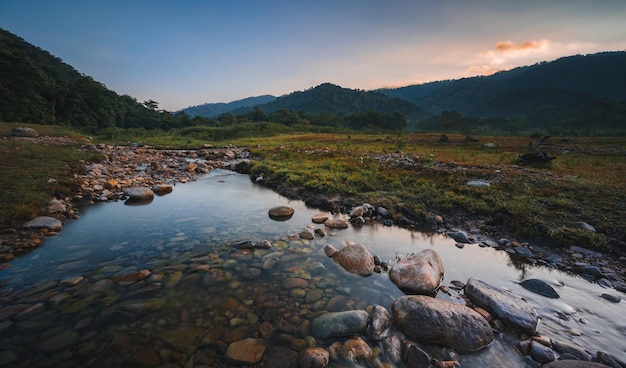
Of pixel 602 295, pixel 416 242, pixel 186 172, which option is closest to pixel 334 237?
pixel 416 242

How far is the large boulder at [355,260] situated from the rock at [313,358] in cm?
221

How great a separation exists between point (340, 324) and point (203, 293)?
247cm

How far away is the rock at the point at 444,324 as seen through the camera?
3682 mm

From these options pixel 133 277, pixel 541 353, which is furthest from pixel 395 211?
pixel 133 277

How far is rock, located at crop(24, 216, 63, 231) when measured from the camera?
6.63 metres

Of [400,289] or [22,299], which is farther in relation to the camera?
[400,289]

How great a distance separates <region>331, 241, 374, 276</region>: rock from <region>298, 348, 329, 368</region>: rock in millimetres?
2208

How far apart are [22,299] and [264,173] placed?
12133 millimetres

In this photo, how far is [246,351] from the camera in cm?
345

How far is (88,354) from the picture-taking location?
10.8 ft

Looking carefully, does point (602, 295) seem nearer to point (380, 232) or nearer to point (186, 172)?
point (380, 232)

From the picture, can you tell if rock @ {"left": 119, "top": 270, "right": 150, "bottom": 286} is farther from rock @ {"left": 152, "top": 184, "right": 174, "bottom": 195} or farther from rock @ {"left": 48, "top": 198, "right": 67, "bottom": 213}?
rock @ {"left": 152, "top": 184, "right": 174, "bottom": 195}

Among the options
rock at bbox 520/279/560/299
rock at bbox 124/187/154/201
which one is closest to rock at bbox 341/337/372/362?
rock at bbox 520/279/560/299

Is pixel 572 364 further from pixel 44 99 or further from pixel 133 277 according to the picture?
pixel 44 99
